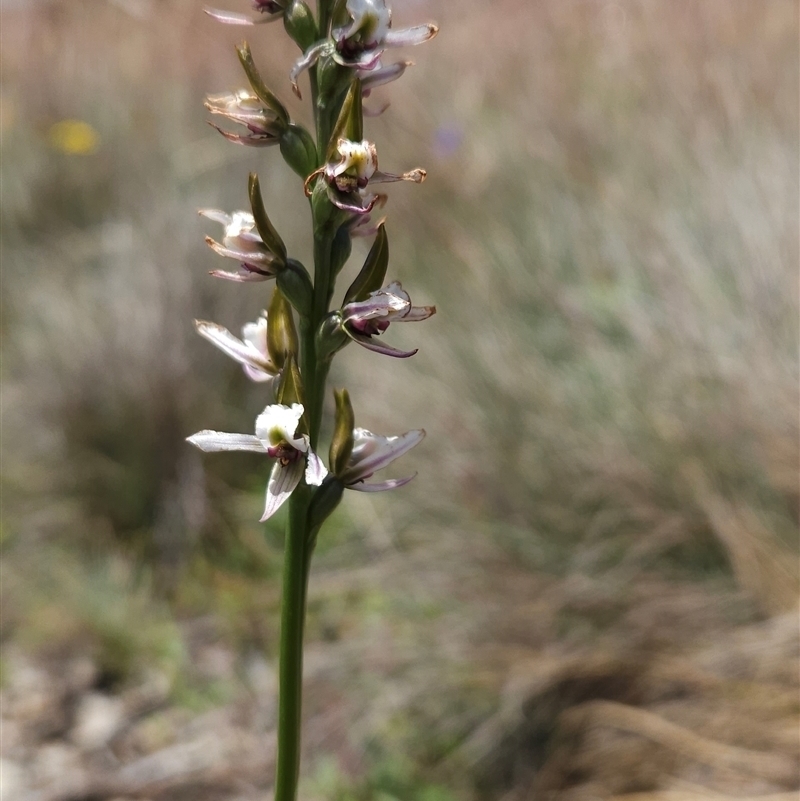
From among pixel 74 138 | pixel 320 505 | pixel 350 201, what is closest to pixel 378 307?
pixel 350 201

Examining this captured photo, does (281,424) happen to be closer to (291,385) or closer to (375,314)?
(291,385)

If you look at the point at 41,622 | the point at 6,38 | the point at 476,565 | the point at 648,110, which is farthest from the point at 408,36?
the point at 6,38

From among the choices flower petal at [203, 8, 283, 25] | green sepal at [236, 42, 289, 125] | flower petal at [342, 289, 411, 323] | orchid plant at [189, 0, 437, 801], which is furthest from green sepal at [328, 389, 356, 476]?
flower petal at [203, 8, 283, 25]

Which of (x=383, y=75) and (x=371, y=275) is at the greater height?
(x=383, y=75)

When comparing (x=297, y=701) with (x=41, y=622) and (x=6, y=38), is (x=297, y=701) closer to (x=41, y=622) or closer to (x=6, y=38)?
(x=41, y=622)

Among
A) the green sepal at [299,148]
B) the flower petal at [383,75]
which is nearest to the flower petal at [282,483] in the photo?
the green sepal at [299,148]

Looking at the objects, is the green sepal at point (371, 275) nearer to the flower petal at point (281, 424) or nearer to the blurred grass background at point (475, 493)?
the flower petal at point (281, 424)
